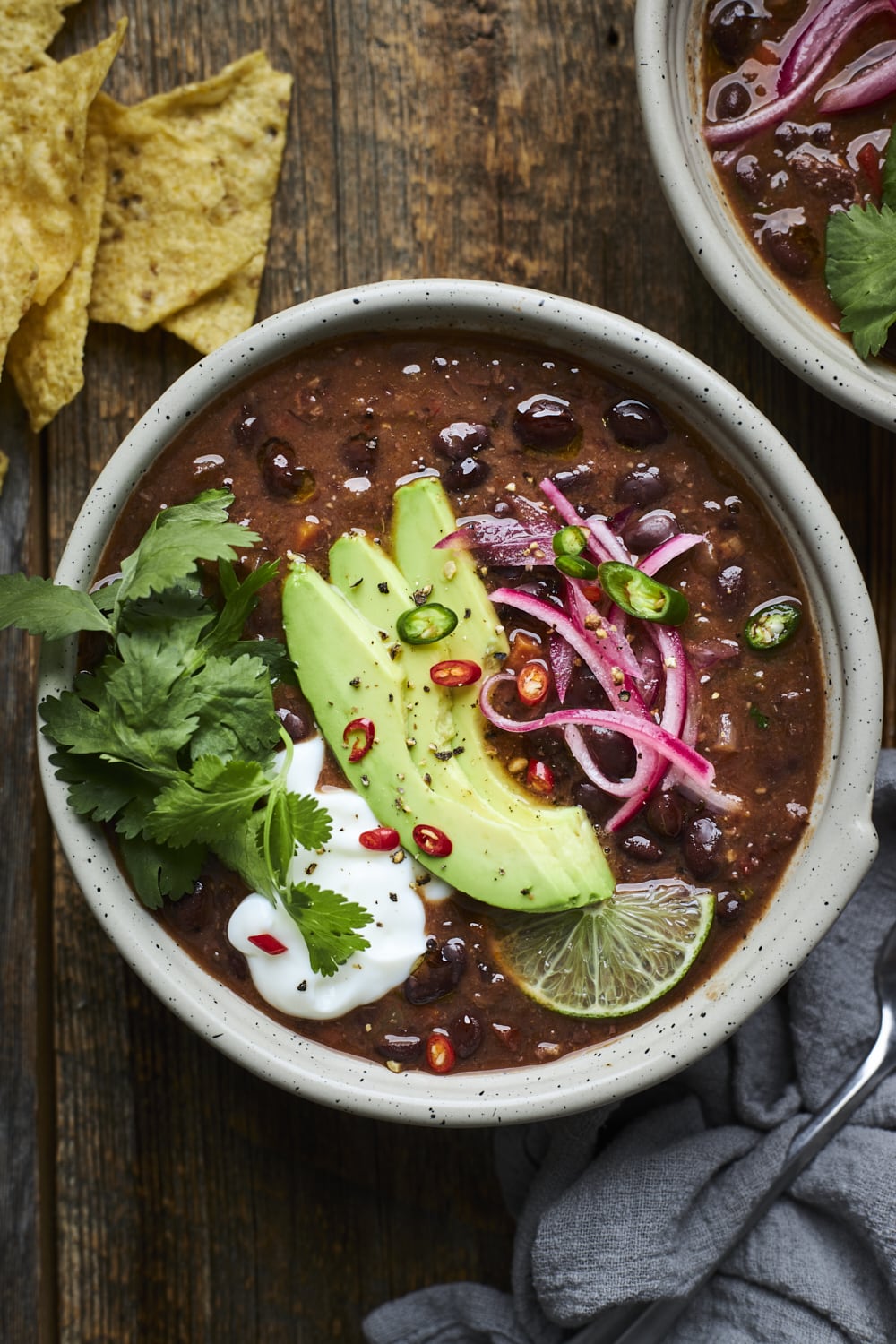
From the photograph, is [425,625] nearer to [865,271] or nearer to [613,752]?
[613,752]

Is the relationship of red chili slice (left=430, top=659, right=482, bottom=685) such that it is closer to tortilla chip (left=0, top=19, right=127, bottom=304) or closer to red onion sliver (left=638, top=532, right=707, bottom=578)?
red onion sliver (left=638, top=532, right=707, bottom=578)

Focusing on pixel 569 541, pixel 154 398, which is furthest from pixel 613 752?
pixel 154 398

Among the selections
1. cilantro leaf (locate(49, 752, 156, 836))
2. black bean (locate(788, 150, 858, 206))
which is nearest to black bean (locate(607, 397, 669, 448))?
black bean (locate(788, 150, 858, 206))

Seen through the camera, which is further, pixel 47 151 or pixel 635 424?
pixel 47 151

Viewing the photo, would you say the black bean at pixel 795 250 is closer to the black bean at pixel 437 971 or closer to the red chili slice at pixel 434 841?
the red chili slice at pixel 434 841

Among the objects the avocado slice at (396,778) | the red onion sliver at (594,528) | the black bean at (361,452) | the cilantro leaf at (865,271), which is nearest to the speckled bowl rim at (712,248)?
the cilantro leaf at (865,271)

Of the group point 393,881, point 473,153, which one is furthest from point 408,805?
point 473,153
